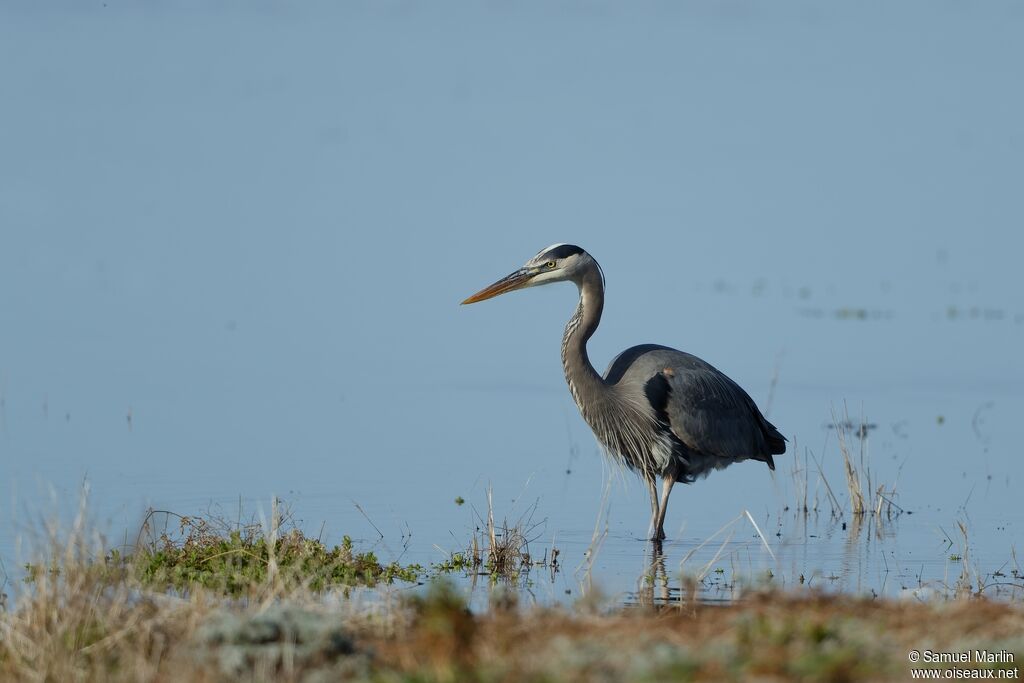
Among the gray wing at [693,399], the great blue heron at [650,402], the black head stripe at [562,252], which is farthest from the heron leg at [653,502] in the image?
the black head stripe at [562,252]

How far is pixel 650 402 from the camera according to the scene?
391 inches

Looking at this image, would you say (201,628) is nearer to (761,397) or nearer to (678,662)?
(678,662)

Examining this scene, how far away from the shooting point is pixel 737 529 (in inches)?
415

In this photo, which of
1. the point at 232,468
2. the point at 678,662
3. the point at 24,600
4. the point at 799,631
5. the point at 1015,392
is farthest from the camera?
the point at 1015,392

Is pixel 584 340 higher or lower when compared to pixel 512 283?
lower

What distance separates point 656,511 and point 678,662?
5.43 metres

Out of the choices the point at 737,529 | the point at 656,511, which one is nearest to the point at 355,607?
the point at 656,511

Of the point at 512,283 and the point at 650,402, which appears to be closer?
the point at 650,402

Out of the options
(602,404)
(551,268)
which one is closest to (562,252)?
(551,268)

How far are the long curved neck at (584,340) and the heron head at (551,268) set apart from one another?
0.07 meters

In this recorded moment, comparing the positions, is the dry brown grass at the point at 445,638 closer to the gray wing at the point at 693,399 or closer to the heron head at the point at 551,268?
the gray wing at the point at 693,399

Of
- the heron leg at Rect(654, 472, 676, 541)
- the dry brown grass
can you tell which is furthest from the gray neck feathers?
the dry brown grass

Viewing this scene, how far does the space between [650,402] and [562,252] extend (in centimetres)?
113

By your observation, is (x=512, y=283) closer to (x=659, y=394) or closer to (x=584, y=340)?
(x=584, y=340)
